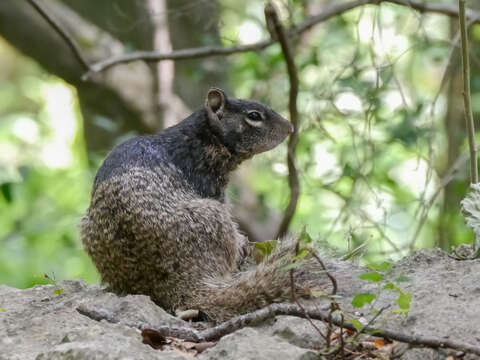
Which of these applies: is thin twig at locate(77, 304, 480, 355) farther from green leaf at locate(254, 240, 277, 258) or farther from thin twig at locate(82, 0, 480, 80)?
thin twig at locate(82, 0, 480, 80)

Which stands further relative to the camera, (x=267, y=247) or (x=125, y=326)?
(x=267, y=247)

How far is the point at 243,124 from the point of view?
5441mm

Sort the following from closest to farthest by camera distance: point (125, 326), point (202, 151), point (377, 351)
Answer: point (377, 351) → point (125, 326) → point (202, 151)

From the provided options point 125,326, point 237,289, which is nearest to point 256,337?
point 125,326

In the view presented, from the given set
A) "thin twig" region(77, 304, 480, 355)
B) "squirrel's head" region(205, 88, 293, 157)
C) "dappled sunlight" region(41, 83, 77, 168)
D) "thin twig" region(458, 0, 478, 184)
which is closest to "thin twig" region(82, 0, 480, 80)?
"squirrel's head" region(205, 88, 293, 157)

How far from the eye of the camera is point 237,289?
13.0ft

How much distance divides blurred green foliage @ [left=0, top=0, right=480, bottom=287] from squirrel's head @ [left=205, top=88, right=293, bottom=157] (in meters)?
0.71

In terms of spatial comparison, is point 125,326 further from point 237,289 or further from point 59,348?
point 237,289

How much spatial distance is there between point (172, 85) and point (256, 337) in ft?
22.7

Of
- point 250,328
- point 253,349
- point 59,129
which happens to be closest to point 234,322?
point 250,328

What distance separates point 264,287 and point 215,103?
1926 mm

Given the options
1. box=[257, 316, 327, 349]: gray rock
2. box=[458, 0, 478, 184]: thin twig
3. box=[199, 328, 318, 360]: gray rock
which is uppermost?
box=[458, 0, 478, 184]: thin twig

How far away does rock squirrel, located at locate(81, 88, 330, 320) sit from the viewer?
3.93m

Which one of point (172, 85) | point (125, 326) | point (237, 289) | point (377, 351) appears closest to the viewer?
point (377, 351)
